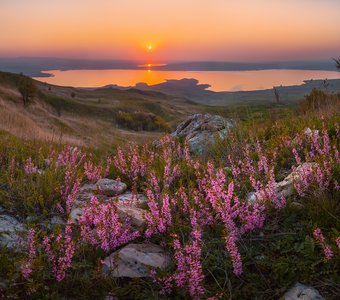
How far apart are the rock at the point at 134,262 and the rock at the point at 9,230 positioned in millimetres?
1203

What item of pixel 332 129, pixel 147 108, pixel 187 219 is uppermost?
pixel 332 129

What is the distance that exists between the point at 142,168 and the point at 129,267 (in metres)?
3.21

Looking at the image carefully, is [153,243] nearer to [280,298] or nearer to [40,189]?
[280,298]

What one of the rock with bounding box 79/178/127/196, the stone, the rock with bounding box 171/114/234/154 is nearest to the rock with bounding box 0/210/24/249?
the stone

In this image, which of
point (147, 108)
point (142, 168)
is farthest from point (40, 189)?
point (147, 108)

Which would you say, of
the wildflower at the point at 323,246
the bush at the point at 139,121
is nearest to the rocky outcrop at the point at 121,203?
the wildflower at the point at 323,246

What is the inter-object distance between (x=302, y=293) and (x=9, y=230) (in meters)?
3.69

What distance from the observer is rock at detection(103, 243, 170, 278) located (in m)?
4.16

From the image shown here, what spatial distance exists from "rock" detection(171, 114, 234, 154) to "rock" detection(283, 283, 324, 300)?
5.55 m

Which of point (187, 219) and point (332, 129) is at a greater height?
point (332, 129)

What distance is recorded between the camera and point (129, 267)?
4.22 meters

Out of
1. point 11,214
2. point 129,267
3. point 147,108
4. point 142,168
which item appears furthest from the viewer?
point 147,108

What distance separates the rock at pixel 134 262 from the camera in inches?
164

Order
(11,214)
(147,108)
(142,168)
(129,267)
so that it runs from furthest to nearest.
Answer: (147,108) → (142,168) → (11,214) → (129,267)
